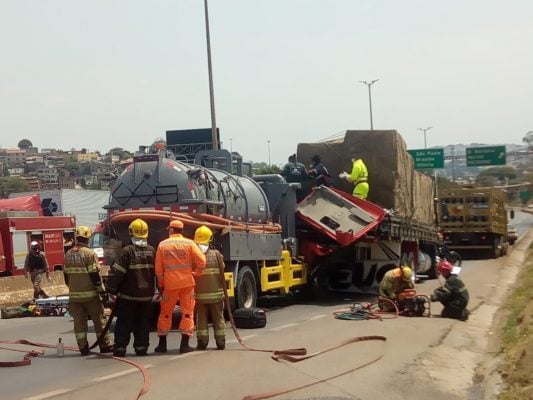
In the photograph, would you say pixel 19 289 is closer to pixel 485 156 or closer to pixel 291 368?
pixel 291 368

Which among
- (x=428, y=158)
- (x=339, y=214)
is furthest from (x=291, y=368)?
(x=428, y=158)

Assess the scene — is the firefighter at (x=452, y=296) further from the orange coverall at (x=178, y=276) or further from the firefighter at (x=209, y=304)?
the orange coverall at (x=178, y=276)

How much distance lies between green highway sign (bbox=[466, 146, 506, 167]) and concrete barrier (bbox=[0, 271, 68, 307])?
41.2 m

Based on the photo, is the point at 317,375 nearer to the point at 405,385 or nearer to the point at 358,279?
the point at 405,385

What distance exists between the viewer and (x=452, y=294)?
13.0 meters

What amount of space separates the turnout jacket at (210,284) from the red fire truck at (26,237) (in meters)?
12.9

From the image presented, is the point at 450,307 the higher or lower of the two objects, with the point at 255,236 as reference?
lower

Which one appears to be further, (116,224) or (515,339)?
(116,224)

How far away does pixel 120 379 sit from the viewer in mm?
7605

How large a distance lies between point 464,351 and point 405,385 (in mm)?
3026

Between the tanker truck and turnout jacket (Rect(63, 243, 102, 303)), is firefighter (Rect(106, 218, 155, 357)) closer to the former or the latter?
turnout jacket (Rect(63, 243, 102, 303))

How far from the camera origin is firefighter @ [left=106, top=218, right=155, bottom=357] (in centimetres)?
900

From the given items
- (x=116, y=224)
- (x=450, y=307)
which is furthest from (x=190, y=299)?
(x=450, y=307)

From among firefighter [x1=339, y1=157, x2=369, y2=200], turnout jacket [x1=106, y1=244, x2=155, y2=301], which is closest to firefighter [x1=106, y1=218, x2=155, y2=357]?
turnout jacket [x1=106, y1=244, x2=155, y2=301]
